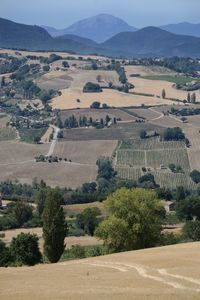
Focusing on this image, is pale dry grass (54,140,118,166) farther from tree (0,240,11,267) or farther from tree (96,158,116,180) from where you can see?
tree (0,240,11,267)

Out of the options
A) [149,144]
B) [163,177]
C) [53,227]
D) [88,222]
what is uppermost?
[53,227]

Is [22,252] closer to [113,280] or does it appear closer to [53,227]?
[53,227]

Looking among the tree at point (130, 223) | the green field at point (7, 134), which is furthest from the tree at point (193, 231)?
the green field at point (7, 134)

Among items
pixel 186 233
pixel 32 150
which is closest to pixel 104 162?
pixel 32 150

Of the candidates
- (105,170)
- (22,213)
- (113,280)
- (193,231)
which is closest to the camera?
(113,280)

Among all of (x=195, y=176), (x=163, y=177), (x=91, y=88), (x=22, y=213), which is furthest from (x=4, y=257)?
(x=91, y=88)

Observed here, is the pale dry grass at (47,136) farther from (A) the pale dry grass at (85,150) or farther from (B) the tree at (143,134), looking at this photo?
(B) the tree at (143,134)

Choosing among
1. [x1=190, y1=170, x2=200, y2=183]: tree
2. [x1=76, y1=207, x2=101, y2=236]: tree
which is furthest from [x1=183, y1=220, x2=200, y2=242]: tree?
[x1=190, y1=170, x2=200, y2=183]: tree
